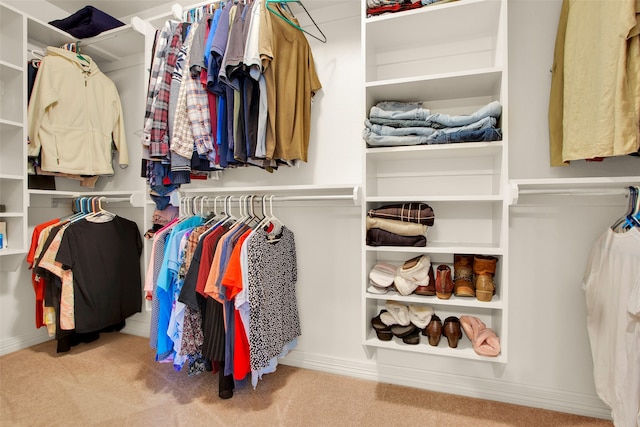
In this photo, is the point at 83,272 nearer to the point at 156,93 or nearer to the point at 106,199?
the point at 106,199

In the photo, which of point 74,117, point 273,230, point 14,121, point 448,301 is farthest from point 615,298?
point 14,121

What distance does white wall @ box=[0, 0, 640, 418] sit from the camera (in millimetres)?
1542

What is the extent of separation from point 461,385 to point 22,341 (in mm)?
2889

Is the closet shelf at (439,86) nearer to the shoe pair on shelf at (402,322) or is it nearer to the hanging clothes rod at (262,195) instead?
the hanging clothes rod at (262,195)

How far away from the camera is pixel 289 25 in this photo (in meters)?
1.66

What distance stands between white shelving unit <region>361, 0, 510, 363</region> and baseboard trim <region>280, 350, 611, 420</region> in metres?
0.34

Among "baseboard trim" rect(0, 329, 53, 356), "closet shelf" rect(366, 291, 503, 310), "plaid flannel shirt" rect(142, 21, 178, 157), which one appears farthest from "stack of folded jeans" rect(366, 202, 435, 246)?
"baseboard trim" rect(0, 329, 53, 356)

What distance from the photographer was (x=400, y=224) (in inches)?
57.3

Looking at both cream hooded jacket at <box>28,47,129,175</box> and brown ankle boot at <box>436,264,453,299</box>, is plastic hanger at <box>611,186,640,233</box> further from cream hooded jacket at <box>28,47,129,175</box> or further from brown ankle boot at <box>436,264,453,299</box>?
cream hooded jacket at <box>28,47,129,175</box>

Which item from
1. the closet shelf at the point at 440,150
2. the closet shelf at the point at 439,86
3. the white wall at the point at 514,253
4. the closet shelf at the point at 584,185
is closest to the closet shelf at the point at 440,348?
the white wall at the point at 514,253

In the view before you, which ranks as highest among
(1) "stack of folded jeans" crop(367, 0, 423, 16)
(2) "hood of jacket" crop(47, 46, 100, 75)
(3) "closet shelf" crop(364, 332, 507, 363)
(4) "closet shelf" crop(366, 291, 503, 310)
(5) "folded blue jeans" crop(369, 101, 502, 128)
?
(2) "hood of jacket" crop(47, 46, 100, 75)

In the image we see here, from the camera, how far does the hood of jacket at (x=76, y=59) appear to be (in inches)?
82.0

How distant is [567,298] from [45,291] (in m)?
3.00

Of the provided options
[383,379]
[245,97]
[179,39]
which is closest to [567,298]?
[383,379]
